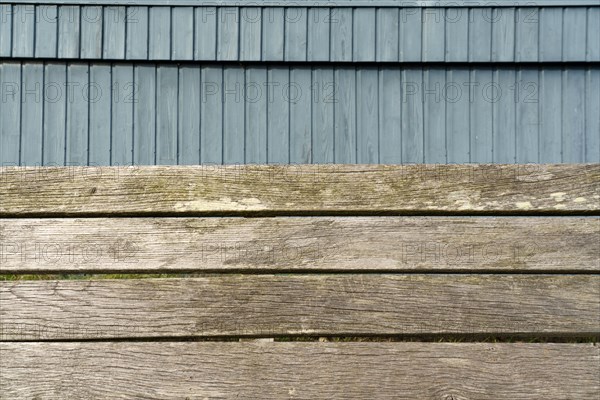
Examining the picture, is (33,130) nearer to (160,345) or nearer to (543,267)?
(160,345)

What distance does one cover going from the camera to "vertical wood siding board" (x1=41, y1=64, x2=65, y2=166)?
5133mm

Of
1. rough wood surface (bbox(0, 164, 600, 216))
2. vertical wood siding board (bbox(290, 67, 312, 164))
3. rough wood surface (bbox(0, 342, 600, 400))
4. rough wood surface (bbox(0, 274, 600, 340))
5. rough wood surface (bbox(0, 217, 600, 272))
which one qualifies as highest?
vertical wood siding board (bbox(290, 67, 312, 164))

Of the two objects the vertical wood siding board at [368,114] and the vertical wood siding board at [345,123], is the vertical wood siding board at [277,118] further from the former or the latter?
the vertical wood siding board at [368,114]

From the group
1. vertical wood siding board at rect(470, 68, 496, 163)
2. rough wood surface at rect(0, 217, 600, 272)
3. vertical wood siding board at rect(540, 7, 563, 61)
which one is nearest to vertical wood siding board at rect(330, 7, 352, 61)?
vertical wood siding board at rect(470, 68, 496, 163)

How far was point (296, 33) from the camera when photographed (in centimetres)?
501

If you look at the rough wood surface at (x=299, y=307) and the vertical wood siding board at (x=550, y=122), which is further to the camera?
the vertical wood siding board at (x=550, y=122)

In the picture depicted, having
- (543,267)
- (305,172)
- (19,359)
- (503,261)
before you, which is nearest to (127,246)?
(19,359)

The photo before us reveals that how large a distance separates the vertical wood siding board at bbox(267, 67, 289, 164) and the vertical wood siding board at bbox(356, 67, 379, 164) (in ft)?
2.03

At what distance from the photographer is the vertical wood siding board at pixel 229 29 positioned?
16.4ft

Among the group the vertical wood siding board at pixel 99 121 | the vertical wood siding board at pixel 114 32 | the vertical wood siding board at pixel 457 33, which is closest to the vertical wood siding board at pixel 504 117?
the vertical wood siding board at pixel 457 33

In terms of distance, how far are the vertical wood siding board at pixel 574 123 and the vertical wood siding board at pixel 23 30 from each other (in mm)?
4501

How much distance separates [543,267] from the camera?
6.38ft

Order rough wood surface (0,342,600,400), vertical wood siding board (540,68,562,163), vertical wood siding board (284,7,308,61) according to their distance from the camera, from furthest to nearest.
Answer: vertical wood siding board (540,68,562,163) < vertical wood siding board (284,7,308,61) < rough wood surface (0,342,600,400)

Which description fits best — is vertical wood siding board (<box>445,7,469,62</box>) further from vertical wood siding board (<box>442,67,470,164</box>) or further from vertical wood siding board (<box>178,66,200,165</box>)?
vertical wood siding board (<box>178,66,200,165</box>)
